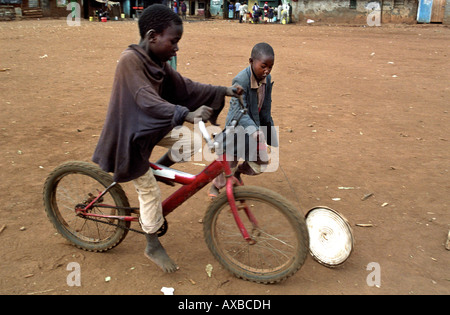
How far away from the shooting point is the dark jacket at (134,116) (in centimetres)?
235

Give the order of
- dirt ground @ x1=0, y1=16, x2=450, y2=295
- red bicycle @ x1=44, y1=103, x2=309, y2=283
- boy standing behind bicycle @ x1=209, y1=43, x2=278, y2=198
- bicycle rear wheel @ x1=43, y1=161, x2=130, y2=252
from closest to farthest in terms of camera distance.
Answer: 1. red bicycle @ x1=44, y1=103, x2=309, y2=283
2. dirt ground @ x1=0, y1=16, x2=450, y2=295
3. bicycle rear wheel @ x1=43, y1=161, x2=130, y2=252
4. boy standing behind bicycle @ x1=209, y1=43, x2=278, y2=198

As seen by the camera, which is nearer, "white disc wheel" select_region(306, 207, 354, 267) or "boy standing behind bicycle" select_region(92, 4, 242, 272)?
"boy standing behind bicycle" select_region(92, 4, 242, 272)

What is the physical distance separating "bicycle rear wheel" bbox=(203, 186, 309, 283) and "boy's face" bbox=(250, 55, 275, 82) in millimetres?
1165

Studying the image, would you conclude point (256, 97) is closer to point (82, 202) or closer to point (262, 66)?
point (262, 66)

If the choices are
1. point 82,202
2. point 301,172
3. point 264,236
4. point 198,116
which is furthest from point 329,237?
point 82,202

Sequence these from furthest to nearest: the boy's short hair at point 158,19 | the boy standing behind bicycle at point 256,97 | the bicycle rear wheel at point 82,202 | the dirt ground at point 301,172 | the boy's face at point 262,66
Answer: the boy's face at point 262,66
the boy standing behind bicycle at point 256,97
the bicycle rear wheel at point 82,202
the dirt ground at point 301,172
the boy's short hair at point 158,19

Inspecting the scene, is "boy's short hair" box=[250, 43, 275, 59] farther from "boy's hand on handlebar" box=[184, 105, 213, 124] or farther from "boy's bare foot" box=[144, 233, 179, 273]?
"boy's bare foot" box=[144, 233, 179, 273]

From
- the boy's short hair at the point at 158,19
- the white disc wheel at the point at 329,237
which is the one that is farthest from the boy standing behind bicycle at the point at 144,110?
the white disc wheel at the point at 329,237

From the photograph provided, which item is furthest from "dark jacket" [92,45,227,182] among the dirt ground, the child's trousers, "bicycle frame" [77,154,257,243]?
the dirt ground

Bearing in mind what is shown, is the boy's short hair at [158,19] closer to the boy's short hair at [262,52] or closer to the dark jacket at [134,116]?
the dark jacket at [134,116]

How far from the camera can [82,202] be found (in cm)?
311

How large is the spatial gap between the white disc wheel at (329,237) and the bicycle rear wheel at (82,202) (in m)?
1.42

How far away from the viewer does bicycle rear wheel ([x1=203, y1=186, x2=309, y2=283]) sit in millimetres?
2541

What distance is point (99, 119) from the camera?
6320 millimetres
